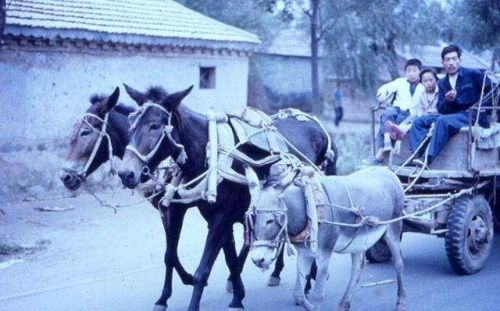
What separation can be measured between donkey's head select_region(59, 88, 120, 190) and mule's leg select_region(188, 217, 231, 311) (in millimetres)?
1326

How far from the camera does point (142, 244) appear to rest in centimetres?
952

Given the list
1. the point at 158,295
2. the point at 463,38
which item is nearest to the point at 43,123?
the point at 158,295

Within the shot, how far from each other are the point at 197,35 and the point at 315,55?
8.08 meters

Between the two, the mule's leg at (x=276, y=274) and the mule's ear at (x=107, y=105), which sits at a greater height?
the mule's ear at (x=107, y=105)

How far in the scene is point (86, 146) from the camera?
607 cm

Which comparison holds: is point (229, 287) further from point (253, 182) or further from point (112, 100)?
point (112, 100)

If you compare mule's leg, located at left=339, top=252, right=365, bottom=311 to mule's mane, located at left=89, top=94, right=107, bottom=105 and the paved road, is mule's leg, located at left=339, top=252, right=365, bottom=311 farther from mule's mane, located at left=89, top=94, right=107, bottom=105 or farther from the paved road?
mule's mane, located at left=89, top=94, right=107, bottom=105

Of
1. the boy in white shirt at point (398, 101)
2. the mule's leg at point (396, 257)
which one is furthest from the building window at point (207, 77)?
the mule's leg at point (396, 257)

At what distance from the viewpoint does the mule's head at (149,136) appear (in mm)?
5328

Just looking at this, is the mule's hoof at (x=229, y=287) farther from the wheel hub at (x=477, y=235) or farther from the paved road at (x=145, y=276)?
the wheel hub at (x=477, y=235)

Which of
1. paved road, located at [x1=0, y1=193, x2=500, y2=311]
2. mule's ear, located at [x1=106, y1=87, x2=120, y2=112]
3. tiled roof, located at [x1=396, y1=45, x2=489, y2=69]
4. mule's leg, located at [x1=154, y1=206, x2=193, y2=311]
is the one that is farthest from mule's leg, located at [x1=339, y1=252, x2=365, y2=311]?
tiled roof, located at [x1=396, y1=45, x2=489, y2=69]

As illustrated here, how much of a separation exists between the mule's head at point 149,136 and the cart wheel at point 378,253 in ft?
Answer: 11.5

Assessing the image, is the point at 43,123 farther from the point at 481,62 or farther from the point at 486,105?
the point at 481,62

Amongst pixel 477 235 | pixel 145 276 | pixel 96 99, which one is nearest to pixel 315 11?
pixel 477 235
